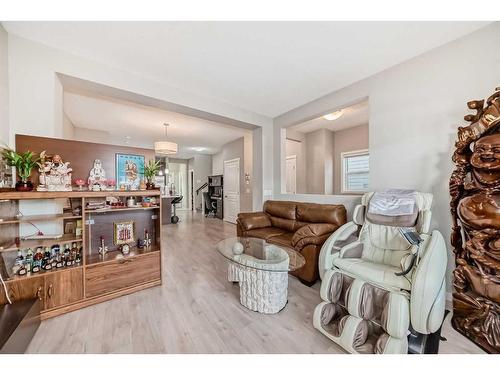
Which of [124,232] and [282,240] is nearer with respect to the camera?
[124,232]

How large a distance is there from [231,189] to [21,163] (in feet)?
17.2

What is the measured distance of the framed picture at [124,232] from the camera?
7.76ft

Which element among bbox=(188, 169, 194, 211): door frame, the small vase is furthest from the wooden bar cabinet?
bbox=(188, 169, 194, 211): door frame

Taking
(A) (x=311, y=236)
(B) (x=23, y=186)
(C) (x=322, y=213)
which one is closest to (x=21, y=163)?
(B) (x=23, y=186)

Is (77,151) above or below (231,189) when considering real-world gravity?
above

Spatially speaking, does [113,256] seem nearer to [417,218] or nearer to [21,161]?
[21,161]

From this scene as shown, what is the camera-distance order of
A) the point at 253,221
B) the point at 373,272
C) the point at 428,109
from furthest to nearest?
the point at 253,221
the point at 428,109
the point at 373,272

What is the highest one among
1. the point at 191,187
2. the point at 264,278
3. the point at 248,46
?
the point at 248,46

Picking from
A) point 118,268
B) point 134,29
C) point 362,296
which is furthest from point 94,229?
point 362,296

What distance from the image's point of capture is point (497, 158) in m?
1.42

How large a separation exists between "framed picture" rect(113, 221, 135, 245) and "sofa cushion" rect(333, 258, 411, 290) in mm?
2332

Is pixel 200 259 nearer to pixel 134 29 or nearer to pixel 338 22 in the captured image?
pixel 134 29

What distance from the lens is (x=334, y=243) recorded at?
1.95 meters
